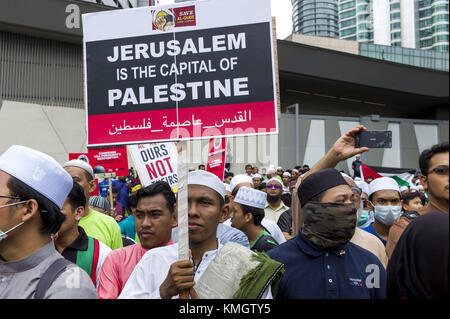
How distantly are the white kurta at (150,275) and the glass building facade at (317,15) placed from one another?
1761mm

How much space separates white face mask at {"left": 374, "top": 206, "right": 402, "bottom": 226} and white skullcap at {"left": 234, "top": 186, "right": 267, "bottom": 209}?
4.03 feet

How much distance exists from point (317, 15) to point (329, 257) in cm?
168

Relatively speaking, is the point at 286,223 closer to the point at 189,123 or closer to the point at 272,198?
the point at 272,198

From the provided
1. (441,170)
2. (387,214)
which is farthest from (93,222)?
(441,170)

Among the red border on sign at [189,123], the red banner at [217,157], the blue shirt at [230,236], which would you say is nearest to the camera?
the red border on sign at [189,123]

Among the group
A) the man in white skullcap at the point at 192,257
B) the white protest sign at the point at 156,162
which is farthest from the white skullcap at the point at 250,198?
the man in white skullcap at the point at 192,257

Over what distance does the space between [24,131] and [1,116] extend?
1103 mm

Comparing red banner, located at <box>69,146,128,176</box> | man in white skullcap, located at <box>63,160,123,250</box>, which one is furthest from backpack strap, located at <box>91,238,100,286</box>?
red banner, located at <box>69,146,128,176</box>

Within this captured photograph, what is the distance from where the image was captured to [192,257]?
2584mm

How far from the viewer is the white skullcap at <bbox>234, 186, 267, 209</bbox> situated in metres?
4.64

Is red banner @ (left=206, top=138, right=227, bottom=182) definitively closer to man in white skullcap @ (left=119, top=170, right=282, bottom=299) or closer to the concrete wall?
man in white skullcap @ (left=119, top=170, right=282, bottom=299)

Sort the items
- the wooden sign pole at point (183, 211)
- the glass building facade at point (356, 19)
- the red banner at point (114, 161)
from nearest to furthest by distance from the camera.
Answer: the wooden sign pole at point (183, 211) → the glass building facade at point (356, 19) → the red banner at point (114, 161)

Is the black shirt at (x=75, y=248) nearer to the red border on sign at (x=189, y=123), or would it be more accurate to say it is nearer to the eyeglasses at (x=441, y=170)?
the red border on sign at (x=189, y=123)

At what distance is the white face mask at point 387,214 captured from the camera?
4.62m
